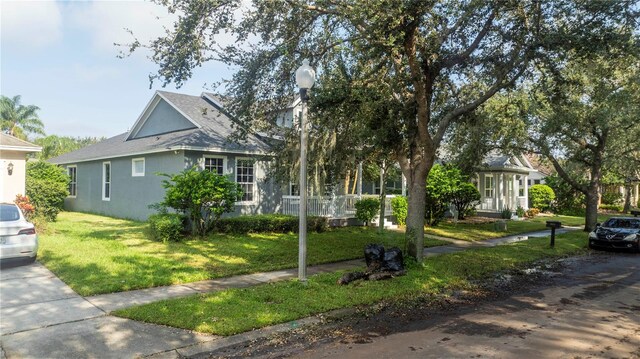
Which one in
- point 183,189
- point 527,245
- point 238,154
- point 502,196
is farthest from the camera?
point 502,196

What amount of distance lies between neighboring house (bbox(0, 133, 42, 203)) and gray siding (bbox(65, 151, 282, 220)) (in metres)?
4.25

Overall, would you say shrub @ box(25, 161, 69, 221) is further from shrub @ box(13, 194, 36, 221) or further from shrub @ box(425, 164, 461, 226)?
shrub @ box(425, 164, 461, 226)

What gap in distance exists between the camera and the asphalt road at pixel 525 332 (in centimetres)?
532

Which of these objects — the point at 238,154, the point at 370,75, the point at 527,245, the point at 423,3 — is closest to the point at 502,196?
the point at 527,245

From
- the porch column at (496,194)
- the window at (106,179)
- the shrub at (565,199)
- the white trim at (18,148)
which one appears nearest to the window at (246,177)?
the white trim at (18,148)

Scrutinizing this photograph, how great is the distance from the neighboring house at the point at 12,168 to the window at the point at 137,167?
410 cm

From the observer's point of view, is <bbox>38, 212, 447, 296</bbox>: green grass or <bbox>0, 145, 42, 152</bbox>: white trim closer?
<bbox>38, 212, 447, 296</bbox>: green grass

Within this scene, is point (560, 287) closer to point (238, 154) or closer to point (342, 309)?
point (342, 309)

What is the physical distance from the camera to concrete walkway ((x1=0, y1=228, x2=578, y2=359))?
5.22 metres

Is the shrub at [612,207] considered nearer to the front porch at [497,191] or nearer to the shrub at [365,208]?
the front porch at [497,191]

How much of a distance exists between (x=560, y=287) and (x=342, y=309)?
5529 millimetres

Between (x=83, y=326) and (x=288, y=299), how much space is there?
3.13 metres

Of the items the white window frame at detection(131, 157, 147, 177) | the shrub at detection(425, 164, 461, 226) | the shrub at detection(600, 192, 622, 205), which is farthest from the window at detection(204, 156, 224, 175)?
the shrub at detection(600, 192, 622, 205)

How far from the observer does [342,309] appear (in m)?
7.05
